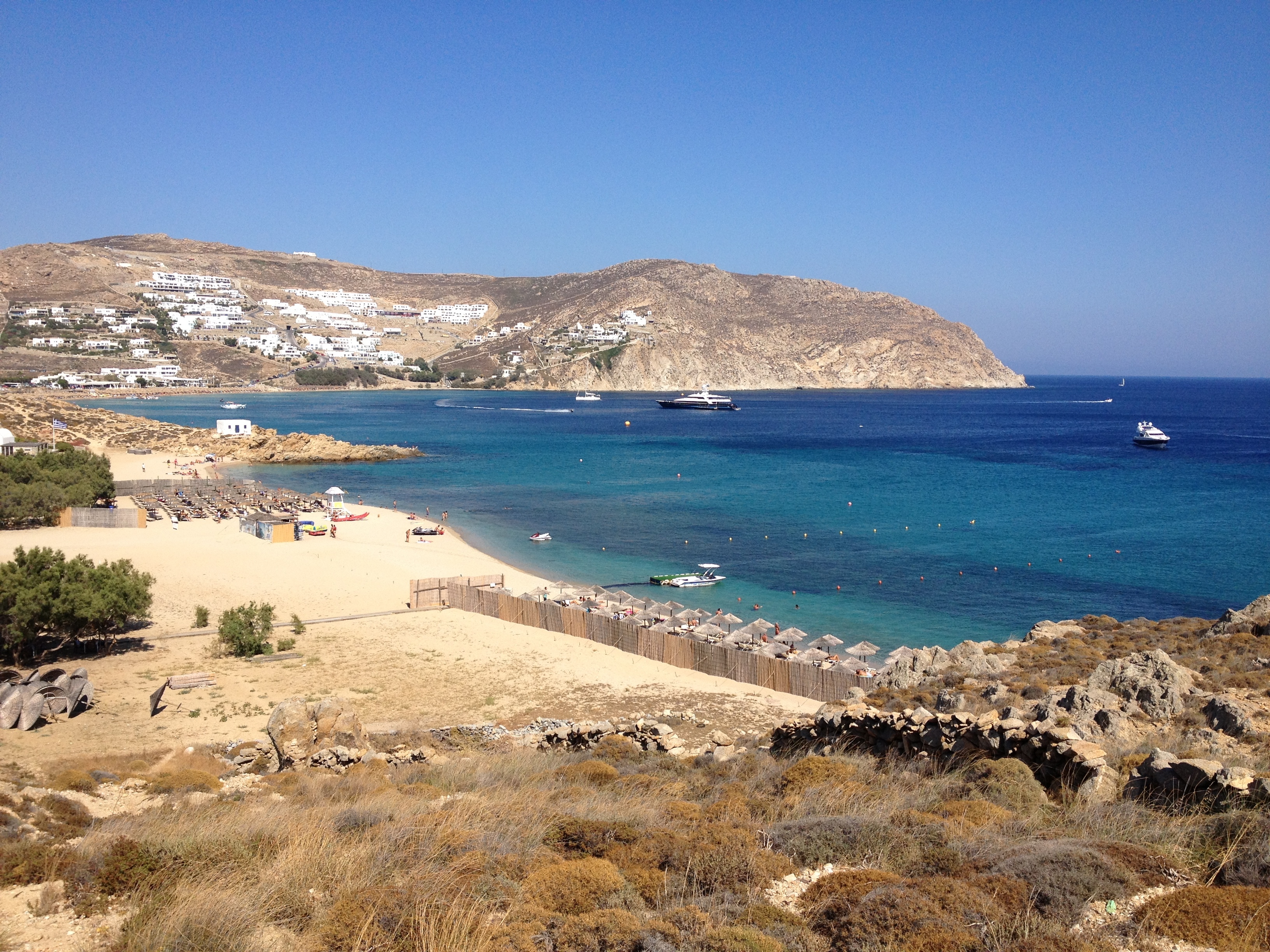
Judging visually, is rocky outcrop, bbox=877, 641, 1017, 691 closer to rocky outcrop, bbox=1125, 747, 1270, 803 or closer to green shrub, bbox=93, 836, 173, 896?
rocky outcrop, bbox=1125, 747, 1270, 803

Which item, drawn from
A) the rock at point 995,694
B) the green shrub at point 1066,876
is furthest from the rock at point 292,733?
the rock at point 995,694

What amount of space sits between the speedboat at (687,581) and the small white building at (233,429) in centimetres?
4764

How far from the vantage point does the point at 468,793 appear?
27.0 feet

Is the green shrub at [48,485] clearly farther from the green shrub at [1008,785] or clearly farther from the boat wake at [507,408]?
the boat wake at [507,408]

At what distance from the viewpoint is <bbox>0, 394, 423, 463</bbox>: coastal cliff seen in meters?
59.7

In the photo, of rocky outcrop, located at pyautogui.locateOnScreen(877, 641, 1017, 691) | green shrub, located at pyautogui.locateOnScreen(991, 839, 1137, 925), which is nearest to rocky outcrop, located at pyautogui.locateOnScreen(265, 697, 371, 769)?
green shrub, located at pyautogui.locateOnScreen(991, 839, 1137, 925)

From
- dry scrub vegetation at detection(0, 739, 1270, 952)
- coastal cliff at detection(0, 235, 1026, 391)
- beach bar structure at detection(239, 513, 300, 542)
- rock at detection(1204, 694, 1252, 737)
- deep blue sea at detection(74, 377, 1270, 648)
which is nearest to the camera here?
dry scrub vegetation at detection(0, 739, 1270, 952)

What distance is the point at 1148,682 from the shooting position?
34.2 ft

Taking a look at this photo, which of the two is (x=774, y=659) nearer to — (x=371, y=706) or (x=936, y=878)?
(x=371, y=706)

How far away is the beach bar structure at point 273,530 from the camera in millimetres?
29938

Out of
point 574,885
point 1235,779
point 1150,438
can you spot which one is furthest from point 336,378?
point 1235,779

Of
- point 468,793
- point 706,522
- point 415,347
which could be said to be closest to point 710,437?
point 706,522

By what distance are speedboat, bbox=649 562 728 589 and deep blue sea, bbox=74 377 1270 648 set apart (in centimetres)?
51

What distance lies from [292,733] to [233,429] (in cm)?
6052
